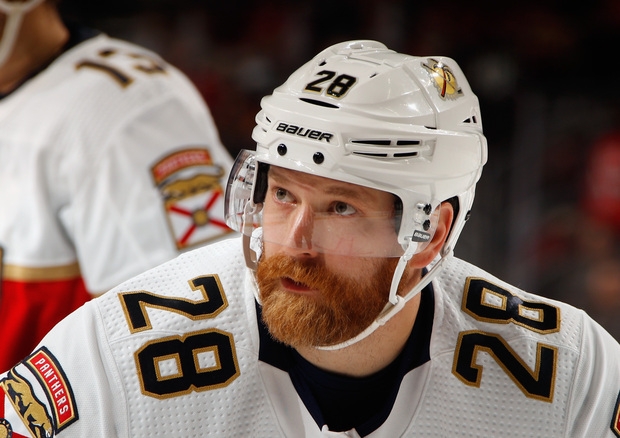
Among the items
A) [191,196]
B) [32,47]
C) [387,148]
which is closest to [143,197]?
[191,196]

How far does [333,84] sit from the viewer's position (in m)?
1.79

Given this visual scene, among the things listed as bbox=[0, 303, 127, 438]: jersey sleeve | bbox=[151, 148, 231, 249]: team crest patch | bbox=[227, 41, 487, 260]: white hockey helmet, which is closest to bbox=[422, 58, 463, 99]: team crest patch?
bbox=[227, 41, 487, 260]: white hockey helmet

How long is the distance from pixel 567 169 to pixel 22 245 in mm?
2806

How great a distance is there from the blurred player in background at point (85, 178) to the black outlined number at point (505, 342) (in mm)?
892

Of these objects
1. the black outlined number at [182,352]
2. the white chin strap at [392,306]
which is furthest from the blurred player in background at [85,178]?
the white chin strap at [392,306]

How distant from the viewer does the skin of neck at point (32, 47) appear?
8.97 ft

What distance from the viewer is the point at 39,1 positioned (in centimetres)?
271

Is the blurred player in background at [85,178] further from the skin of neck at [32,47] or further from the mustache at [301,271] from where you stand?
the mustache at [301,271]

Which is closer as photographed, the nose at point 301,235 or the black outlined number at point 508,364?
the nose at point 301,235

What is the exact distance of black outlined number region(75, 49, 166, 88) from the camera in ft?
8.80

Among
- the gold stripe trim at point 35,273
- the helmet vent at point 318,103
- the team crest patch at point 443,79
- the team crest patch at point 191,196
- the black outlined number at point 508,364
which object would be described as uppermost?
the team crest patch at point 443,79

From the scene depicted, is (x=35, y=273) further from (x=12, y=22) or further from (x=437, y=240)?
(x=437, y=240)

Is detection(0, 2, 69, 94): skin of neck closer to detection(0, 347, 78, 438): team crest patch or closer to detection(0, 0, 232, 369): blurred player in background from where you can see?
detection(0, 0, 232, 369): blurred player in background

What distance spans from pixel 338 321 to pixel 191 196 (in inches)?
39.2
